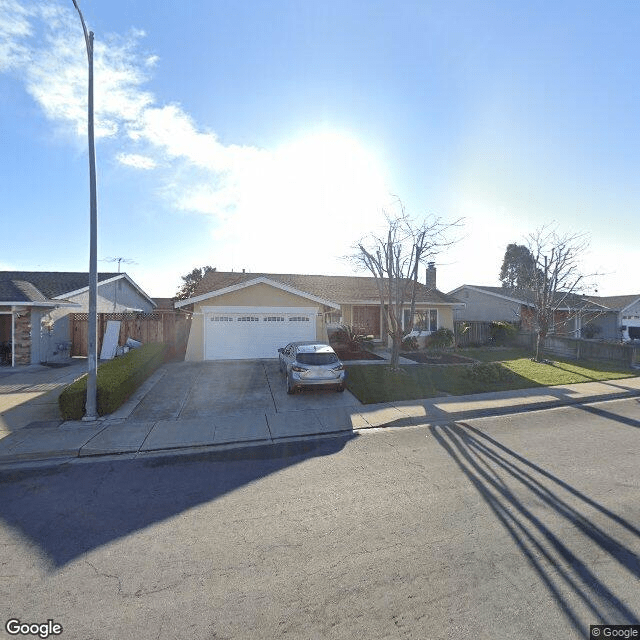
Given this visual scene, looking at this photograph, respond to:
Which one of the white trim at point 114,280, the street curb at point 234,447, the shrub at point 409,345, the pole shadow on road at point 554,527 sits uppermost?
the white trim at point 114,280

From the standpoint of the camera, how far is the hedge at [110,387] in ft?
29.0

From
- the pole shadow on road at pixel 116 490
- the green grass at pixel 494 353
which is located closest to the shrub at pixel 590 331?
the green grass at pixel 494 353

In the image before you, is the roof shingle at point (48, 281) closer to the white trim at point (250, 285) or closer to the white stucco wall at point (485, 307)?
the white trim at point (250, 285)

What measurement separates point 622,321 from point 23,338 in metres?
42.0

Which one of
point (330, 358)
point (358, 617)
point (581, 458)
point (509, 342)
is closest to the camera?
point (358, 617)

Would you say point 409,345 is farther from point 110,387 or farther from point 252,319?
point 110,387

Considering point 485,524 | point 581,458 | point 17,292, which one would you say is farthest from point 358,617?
point 17,292

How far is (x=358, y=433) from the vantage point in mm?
8258

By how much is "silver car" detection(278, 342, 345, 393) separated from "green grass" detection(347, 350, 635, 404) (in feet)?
3.18

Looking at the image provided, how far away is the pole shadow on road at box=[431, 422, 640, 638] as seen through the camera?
318cm

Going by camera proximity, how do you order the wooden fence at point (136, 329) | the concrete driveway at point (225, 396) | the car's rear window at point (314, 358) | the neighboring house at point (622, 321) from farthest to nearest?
the neighboring house at point (622, 321)
the wooden fence at point (136, 329)
the car's rear window at point (314, 358)
the concrete driveway at point (225, 396)

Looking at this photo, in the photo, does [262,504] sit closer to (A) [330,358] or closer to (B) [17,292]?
(A) [330,358]

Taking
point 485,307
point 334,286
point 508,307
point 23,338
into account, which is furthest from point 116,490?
point 485,307

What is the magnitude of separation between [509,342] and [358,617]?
24.0m
